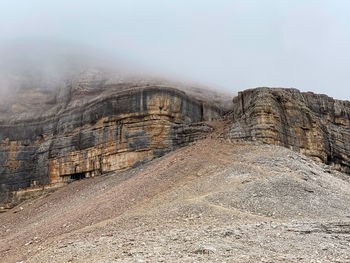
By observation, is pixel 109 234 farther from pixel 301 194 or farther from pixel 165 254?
pixel 301 194

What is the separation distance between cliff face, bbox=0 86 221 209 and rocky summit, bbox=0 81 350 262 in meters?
0.13

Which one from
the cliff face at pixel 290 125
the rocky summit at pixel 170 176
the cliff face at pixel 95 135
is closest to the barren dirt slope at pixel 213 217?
the rocky summit at pixel 170 176

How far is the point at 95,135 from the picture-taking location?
39.9 m

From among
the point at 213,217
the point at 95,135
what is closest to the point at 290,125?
the point at 213,217

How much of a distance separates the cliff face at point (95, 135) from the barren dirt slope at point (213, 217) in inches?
325

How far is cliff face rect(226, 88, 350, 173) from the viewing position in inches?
1206

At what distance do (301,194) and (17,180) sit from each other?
34.8 m

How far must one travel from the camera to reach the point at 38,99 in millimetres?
51188

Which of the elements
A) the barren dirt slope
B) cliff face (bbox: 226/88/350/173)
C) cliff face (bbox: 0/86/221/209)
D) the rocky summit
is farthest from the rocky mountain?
the barren dirt slope

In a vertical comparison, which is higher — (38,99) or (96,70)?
(96,70)

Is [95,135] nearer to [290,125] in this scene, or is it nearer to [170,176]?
[170,176]

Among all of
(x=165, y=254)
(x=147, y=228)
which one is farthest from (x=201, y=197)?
(x=165, y=254)

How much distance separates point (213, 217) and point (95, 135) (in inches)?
1048

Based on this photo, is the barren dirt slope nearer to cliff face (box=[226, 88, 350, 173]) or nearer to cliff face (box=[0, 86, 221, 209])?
cliff face (box=[226, 88, 350, 173])
